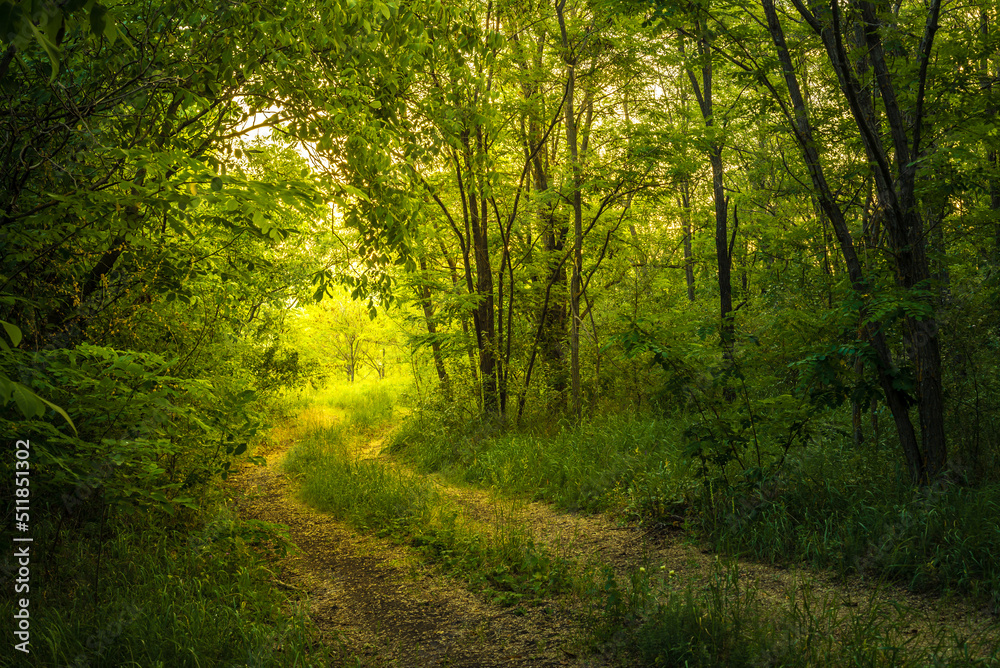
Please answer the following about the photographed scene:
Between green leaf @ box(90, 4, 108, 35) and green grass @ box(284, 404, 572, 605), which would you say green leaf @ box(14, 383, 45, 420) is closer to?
green leaf @ box(90, 4, 108, 35)

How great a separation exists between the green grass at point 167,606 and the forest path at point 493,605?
42cm

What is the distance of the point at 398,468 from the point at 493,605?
13.3ft

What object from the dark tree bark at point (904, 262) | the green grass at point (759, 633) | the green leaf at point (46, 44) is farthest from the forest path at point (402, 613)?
the green leaf at point (46, 44)

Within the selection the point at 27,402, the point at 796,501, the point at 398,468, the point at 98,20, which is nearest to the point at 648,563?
the point at 796,501

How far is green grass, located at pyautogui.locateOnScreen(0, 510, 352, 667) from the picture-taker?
3368 millimetres

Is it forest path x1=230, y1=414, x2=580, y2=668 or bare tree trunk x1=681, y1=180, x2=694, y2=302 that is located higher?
bare tree trunk x1=681, y1=180, x2=694, y2=302

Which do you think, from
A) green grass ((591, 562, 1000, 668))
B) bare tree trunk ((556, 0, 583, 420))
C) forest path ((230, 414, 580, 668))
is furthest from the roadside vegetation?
bare tree trunk ((556, 0, 583, 420))

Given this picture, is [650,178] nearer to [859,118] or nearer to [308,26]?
[859,118]

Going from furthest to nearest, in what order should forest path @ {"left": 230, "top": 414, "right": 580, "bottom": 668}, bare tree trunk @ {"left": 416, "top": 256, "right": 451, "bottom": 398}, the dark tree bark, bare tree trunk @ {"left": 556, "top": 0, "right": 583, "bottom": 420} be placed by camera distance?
bare tree trunk @ {"left": 416, "top": 256, "right": 451, "bottom": 398}, bare tree trunk @ {"left": 556, "top": 0, "right": 583, "bottom": 420}, the dark tree bark, forest path @ {"left": 230, "top": 414, "right": 580, "bottom": 668}

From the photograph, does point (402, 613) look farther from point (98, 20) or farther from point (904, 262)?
point (904, 262)

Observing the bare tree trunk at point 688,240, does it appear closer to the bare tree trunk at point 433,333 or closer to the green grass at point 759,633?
the bare tree trunk at point 433,333

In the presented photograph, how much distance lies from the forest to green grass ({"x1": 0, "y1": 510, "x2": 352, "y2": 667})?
0.02m

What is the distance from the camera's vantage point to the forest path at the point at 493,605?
11.9 feet

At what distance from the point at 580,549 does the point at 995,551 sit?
3.00 metres
